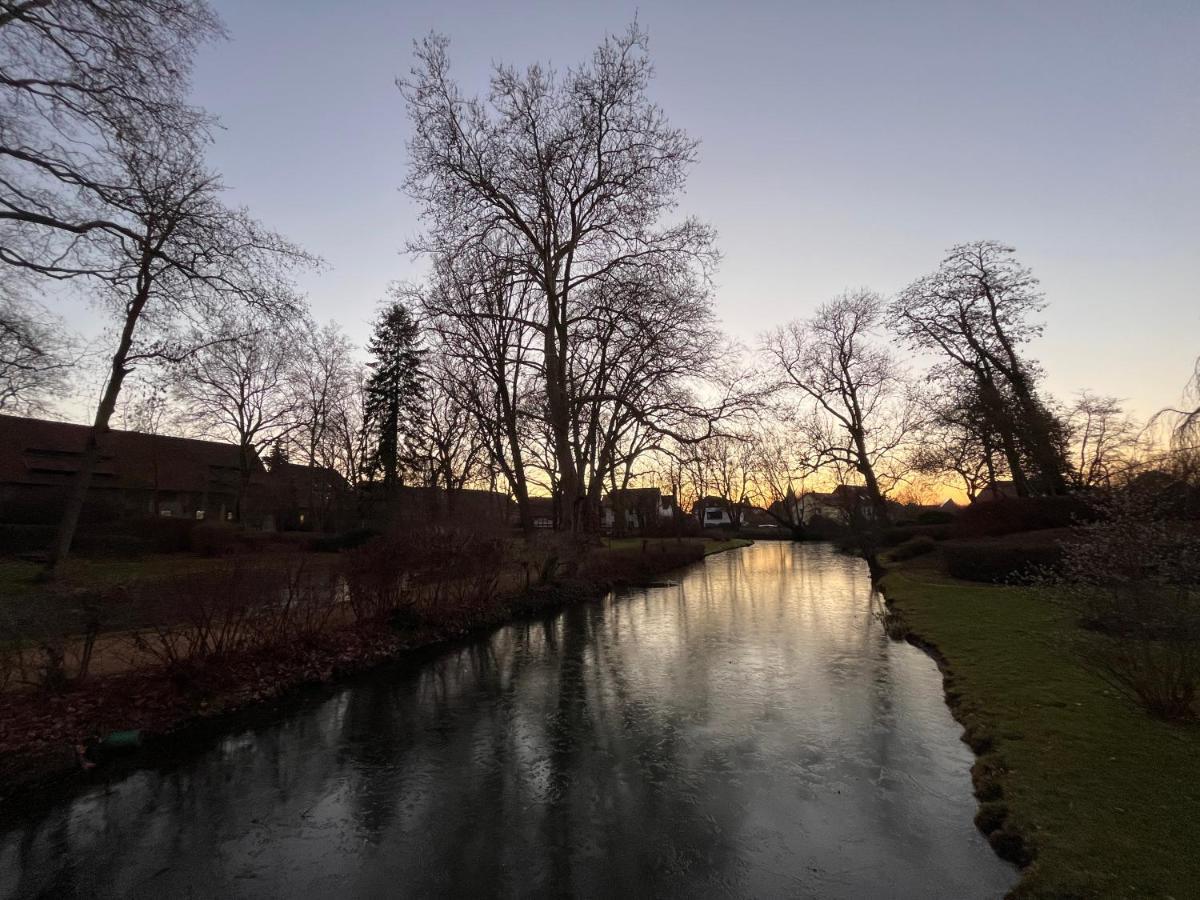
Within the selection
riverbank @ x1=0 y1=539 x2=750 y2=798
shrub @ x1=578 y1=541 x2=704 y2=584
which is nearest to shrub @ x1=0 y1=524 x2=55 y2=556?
riverbank @ x1=0 y1=539 x2=750 y2=798

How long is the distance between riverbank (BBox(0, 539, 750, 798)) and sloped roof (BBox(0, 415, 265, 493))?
93.9 feet

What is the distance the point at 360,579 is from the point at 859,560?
3266cm

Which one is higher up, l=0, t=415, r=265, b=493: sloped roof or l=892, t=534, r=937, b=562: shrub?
l=0, t=415, r=265, b=493: sloped roof

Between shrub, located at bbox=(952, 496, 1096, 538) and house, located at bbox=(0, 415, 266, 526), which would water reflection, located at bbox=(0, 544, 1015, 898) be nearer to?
shrub, located at bbox=(952, 496, 1096, 538)

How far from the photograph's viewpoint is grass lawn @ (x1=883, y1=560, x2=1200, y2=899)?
14.6 feet

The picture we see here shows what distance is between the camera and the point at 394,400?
36.3 meters

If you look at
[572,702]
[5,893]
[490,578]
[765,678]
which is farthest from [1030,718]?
[490,578]

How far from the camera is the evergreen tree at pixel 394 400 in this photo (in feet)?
118

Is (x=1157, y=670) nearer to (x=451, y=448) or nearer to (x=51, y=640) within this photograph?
(x=51, y=640)

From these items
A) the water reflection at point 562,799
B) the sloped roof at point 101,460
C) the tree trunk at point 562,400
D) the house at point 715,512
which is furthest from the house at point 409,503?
the house at point 715,512

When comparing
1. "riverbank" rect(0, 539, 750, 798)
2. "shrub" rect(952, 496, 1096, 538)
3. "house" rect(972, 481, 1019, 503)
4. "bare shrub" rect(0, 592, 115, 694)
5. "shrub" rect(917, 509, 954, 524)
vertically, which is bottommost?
"riverbank" rect(0, 539, 750, 798)

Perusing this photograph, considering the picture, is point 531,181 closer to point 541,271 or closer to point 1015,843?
point 541,271

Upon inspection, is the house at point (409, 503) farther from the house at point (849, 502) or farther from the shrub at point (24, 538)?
the house at point (849, 502)

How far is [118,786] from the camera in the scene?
7207 mm
